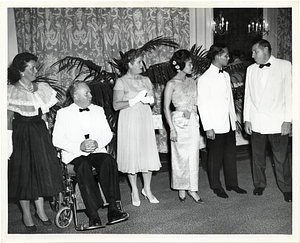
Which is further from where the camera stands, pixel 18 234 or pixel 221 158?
pixel 221 158

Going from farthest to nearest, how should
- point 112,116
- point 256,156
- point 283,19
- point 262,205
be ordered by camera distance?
1. point 283,19
2. point 112,116
3. point 256,156
4. point 262,205

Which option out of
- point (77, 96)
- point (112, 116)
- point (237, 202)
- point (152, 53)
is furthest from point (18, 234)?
point (152, 53)

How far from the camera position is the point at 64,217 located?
3.72 m

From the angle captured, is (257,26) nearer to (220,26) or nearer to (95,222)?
(220,26)

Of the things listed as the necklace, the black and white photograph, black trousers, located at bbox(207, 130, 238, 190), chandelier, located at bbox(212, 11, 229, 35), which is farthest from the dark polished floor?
chandelier, located at bbox(212, 11, 229, 35)

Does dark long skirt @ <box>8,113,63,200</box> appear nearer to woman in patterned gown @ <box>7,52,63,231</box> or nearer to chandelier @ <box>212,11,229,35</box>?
woman in patterned gown @ <box>7,52,63,231</box>

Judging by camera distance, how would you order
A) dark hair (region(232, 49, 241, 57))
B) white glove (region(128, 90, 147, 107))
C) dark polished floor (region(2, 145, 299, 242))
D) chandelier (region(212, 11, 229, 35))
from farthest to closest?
chandelier (region(212, 11, 229, 35)) → dark hair (region(232, 49, 241, 57)) → white glove (region(128, 90, 147, 107)) → dark polished floor (region(2, 145, 299, 242))

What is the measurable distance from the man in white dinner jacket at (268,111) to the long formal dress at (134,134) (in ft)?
3.53

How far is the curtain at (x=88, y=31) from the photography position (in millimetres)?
5145

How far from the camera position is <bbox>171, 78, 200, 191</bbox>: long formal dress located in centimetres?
425

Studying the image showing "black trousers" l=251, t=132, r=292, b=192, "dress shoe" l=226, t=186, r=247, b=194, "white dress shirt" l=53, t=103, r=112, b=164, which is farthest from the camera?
"dress shoe" l=226, t=186, r=247, b=194

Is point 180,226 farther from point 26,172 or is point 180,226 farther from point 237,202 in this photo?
point 26,172

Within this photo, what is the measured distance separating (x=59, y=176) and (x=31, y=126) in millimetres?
520

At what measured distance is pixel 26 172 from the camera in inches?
144
